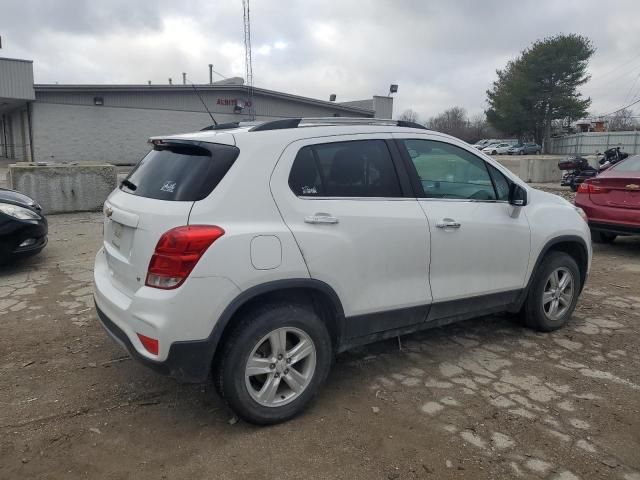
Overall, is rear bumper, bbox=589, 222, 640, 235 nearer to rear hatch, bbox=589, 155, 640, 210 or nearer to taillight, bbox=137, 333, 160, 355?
rear hatch, bbox=589, 155, 640, 210

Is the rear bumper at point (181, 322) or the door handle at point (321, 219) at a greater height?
the door handle at point (321, 219)

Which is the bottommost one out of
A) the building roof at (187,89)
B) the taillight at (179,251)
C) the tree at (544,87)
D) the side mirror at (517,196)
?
the taillight at (179,251)

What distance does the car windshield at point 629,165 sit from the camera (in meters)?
7.84

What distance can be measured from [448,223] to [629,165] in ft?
19.5

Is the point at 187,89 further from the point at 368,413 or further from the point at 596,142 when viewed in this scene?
the point at 596,142

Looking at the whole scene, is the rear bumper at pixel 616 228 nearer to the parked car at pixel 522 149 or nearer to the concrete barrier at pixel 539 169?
the concrete barrier at pixel 539 169

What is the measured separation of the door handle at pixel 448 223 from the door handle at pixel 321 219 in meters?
0.88

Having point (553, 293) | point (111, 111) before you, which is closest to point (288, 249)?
point (553, 293)

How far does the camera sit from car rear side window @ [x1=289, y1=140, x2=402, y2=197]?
3.13 m

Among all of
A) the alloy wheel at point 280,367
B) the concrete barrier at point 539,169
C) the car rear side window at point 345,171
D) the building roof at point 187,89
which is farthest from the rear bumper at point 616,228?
the building roof at point 187,89

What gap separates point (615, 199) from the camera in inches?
295

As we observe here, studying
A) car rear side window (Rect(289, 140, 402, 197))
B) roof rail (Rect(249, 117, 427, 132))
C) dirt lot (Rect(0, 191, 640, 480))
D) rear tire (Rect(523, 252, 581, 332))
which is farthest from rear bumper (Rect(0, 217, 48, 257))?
rear tire (Rect(523, 252, 581, 332))

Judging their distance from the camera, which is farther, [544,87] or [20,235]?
[544,87]

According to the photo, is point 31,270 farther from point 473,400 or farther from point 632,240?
point 632,240
